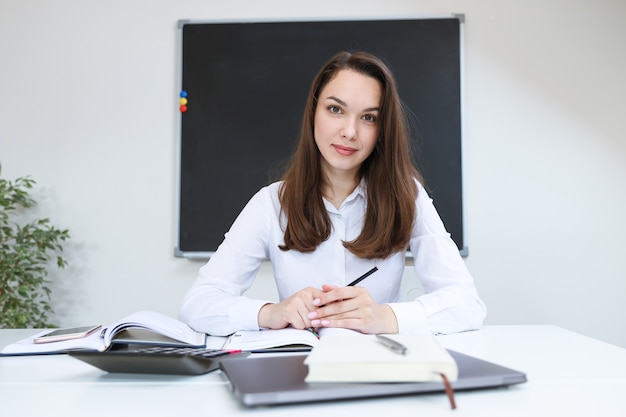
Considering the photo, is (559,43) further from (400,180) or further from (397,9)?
(400,180)

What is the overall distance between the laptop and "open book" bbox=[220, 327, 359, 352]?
0.25 meters

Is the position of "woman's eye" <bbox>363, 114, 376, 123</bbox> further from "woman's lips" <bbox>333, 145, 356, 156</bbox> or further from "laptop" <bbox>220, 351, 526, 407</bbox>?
"laptop" <bbox>220, 351, 526, 407</bbox>

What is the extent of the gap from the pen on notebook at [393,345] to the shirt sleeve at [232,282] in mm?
602

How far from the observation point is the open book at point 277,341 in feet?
3.44

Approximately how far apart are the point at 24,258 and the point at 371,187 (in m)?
1.76

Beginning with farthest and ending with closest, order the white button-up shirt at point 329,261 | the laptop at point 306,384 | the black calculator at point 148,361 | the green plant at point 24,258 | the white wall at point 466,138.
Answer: the white wall at point 466,138 < the green plant at point 24,258 < the white button-up shirt at point 329,261 < the black calculator at point 148,361 < the laptop at point 306,384

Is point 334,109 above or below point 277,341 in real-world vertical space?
above

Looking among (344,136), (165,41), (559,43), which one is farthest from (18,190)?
(559,43)

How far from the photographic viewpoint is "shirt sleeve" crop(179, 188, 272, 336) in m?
1.34

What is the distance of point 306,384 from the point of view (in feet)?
2.21

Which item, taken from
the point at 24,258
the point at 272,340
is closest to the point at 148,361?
the point at 272,340

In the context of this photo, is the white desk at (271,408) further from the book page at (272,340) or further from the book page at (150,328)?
the book page at (272,340)

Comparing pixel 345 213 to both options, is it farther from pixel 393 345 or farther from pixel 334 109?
pixel 393 345

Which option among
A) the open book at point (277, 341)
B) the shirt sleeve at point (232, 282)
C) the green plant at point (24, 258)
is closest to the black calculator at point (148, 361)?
the open book at point (277, 341)
